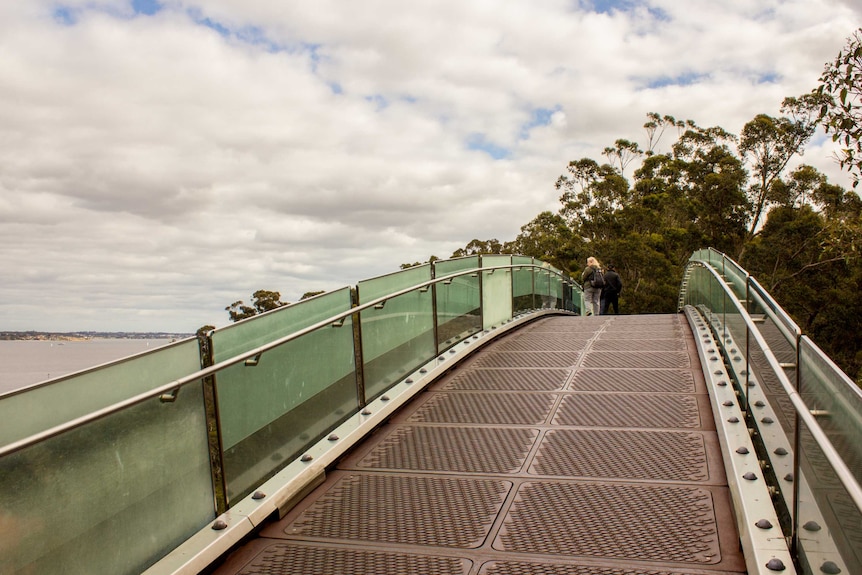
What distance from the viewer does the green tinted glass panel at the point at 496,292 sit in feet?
32.5

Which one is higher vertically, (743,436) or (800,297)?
(743,436)

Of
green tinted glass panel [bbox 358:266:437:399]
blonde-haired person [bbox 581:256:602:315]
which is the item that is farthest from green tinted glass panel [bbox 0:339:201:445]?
blonde-haired person [bbox 581:256:602:315]

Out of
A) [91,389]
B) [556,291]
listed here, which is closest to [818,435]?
[91,389]

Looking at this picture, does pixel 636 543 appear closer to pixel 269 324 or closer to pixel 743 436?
pixel 743 436

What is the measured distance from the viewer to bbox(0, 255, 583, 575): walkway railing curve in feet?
9.51

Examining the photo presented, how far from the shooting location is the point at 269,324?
15.4 feet

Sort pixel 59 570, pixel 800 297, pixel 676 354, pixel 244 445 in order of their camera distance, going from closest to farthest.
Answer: pixel 59 570, pixel 244 445, pixel 676 354, pixel 800 297

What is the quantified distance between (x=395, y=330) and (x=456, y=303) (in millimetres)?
2057

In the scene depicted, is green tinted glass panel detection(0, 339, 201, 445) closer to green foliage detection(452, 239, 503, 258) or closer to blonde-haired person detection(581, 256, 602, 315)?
blonde-haired person detection(581, 256, 602, 315)

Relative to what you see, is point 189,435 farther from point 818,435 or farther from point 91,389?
point 818,435

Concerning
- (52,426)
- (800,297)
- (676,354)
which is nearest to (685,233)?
(800,297)

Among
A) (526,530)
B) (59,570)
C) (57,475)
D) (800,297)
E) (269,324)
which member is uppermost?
(269,324)

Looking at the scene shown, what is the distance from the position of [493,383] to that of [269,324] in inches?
115

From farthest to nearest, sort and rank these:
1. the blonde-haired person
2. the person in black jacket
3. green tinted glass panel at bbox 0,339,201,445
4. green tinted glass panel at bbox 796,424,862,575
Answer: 1. the person in black jacket
2. the blonde-haired person
3. green tinted glass panel at bbox 0,339,201,445
4. green tinted glass panel at bbox 796,424,862,575
